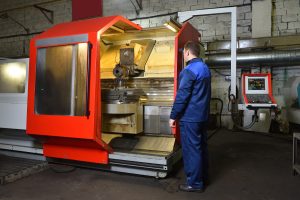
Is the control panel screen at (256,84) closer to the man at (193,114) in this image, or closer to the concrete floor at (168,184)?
the concrete floor at (168,184)

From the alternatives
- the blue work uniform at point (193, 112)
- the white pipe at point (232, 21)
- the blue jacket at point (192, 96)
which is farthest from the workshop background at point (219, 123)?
the blue jacket at point (192, 96)

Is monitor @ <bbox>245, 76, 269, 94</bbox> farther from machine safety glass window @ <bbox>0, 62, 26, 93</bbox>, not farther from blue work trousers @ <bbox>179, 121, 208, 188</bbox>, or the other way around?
machine safety glass window @ <bbox>0, 62, 26, 93</bbox>

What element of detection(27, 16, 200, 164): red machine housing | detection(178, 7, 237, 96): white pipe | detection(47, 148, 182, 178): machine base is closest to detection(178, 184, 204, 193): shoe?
detection(47, 148, 182, 178): machine base

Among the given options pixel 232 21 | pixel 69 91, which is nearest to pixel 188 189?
pixel 69 91

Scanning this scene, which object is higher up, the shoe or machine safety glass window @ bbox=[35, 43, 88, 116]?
machine safety glass window @ bbox=[35, 43, 88, 116]

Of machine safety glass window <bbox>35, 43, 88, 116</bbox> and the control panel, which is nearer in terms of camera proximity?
machine safety glass window <bbox>35, 43, 88, 116</bbox>

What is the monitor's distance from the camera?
463 cm

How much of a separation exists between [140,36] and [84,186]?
2.17 meters

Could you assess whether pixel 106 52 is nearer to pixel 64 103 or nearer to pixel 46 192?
pixel 64 103

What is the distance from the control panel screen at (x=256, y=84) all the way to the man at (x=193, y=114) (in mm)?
2670

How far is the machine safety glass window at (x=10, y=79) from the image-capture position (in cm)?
364

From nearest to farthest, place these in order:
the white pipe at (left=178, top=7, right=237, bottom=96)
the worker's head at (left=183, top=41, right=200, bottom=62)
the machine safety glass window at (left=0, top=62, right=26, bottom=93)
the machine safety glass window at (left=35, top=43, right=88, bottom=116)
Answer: the worker's head at (left=183, top=41, right=200, bottom=62) → the machine safety glass window at (left=35, top=43, right=88, bottom=116) → the machine safety glass window at (left=0, top=62, right=26, bottom=93) → the white pipe at (left=178, top=7, right=237, bottom=96)

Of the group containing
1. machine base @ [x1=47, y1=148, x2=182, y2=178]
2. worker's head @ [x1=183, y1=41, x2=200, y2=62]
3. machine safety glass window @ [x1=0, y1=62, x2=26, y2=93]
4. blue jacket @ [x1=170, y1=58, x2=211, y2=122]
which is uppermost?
worker's head @ [x1=183, y1=41, x2=200, y2=62]

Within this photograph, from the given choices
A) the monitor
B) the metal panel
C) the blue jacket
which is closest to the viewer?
the blue jacket
